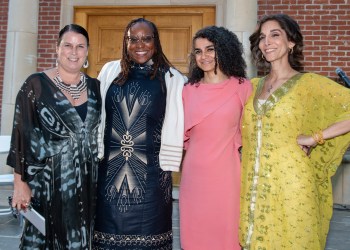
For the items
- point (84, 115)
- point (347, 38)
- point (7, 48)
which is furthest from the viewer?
point (7, 48)

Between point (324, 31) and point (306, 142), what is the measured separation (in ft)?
14.5

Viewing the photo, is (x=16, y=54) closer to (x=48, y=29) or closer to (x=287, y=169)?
(x=48, y=29)

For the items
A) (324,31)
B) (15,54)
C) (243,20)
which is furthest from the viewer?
(15,54)

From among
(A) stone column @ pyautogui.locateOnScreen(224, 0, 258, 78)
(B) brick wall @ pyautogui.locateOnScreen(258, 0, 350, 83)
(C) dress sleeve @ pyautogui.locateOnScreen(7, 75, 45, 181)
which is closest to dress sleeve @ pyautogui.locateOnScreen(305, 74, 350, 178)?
(C) dress sleeve @ pyautogui.locateOnScreen(7, 75, 45, 181)

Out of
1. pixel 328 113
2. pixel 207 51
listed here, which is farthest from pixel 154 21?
pixel 328 113

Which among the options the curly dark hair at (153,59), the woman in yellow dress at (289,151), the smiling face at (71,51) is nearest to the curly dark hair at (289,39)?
the woman in yellow dress at (289,151)

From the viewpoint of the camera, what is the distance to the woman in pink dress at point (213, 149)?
2738 millimetres

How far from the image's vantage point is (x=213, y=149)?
8.99 ft

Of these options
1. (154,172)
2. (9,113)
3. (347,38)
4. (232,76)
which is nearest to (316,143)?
(232,76)

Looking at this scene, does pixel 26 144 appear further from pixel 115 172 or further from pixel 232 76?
pixel 232 76

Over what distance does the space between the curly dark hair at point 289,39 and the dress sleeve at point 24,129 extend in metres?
1.40

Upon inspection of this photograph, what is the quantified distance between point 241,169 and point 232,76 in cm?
61

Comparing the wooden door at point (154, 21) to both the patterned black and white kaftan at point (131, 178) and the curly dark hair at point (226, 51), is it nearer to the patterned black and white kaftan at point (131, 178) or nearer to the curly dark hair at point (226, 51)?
the curly dark hair at point (226, 51)

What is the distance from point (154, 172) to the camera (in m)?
2.82
